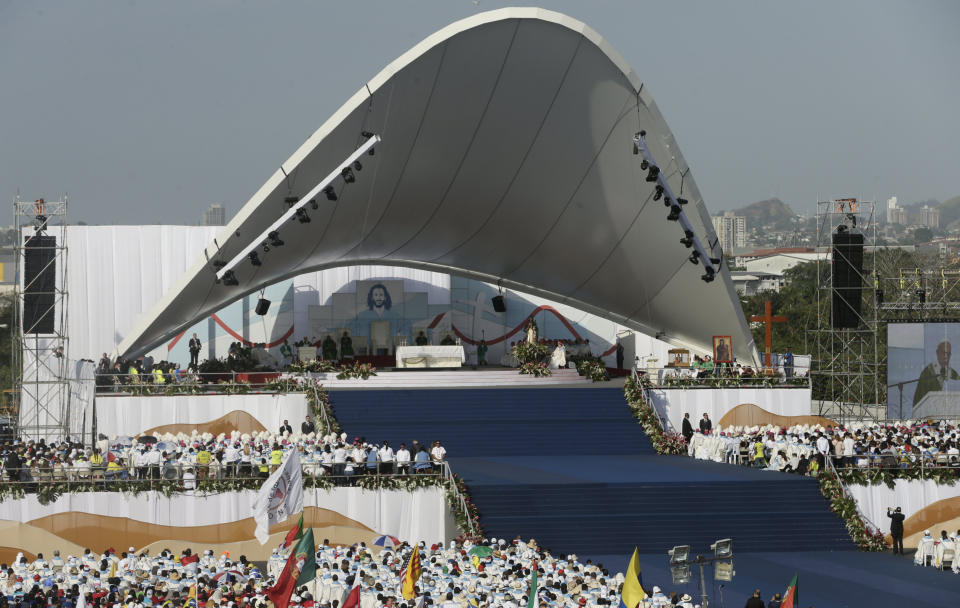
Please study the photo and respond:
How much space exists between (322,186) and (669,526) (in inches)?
432

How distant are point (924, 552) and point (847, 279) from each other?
14.8 meters

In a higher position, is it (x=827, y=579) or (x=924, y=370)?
(x=924, y=370)

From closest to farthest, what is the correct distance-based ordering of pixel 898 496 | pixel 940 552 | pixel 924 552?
pixel 940 552 < pixel 924 552 < pixel 898 496

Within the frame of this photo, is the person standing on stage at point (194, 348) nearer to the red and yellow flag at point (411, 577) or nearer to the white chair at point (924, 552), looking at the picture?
the red and yellow flag at point (411, 577)

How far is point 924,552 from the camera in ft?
65.4

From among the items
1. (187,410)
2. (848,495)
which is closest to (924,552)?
(848,495)

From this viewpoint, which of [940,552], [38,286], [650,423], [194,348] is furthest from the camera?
[194,348]

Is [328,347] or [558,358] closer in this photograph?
[558,358]

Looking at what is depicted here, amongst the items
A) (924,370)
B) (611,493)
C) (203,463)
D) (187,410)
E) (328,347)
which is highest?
(328,347)

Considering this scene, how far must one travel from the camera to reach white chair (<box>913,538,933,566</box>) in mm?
19875

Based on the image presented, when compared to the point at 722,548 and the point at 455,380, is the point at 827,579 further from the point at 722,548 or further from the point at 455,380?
the point at 455,380

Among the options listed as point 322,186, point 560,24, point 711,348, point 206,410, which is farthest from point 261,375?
point 711,348

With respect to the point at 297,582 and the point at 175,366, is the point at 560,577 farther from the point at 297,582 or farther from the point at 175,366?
the point at 175,366

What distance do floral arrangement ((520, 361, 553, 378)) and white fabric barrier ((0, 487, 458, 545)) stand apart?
981 centimetres
